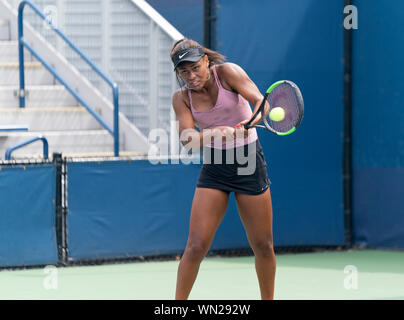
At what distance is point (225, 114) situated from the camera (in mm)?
5387

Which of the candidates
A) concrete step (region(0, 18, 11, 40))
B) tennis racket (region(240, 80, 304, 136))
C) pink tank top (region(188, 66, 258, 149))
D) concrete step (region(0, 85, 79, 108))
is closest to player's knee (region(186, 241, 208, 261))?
pink tank top (region(188, 66, 258, 149))

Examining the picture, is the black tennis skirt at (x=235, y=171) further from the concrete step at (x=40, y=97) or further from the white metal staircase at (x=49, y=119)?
the concrete step at (x=40, y=97)

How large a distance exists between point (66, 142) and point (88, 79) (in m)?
0.79

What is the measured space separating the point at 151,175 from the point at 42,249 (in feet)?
4.15

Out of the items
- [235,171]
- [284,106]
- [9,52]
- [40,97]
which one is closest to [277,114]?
[284,106]

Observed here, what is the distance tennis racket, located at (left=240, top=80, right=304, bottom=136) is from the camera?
5.33m

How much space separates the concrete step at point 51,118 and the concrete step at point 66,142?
16cm

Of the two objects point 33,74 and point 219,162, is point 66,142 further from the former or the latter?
point 219,162

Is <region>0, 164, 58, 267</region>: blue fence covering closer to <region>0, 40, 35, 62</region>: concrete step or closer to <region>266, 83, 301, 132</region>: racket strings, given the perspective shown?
<region>0, 40, 35, 62</region>: concrete step

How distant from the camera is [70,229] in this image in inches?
334

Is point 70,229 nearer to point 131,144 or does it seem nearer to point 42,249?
point 42,249

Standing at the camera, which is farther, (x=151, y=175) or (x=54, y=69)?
(x=54, y=69)
